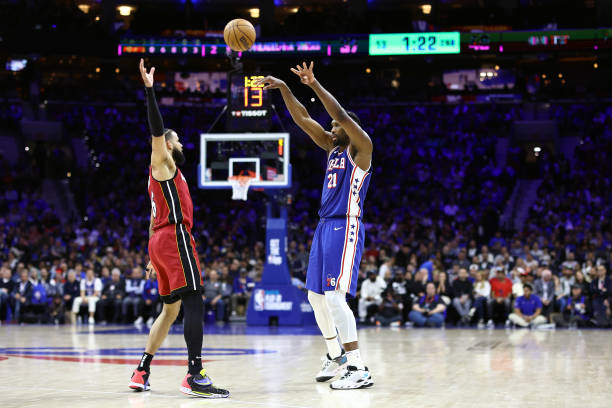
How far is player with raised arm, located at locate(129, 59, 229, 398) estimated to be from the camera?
5852 mm

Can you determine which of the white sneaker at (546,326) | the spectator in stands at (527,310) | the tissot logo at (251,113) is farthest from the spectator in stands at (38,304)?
the white sneaker at (546,326)

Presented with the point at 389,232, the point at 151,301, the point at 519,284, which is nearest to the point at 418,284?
the point at 519,284

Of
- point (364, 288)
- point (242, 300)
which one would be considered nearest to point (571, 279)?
point (364, 288)

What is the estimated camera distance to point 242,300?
18.8 metres

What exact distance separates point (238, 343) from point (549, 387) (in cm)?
604

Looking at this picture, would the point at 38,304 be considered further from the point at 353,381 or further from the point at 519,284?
the point at 353,381

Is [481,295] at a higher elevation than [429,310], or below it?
higher

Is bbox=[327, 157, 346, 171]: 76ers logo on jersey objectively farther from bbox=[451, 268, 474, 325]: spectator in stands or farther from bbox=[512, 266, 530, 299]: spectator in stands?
bbox=[512, 266, 530, 299]: spectator in stands

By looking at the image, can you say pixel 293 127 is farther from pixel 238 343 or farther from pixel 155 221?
pixel 155 221

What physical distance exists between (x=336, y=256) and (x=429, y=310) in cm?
1043

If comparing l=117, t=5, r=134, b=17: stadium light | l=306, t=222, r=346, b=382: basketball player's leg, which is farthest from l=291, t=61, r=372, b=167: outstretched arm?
l=117, t=5, r=134, b=17: stadium light

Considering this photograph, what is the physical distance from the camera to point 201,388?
5625 millimetres

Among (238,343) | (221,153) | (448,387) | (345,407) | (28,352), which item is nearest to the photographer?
(345,407)

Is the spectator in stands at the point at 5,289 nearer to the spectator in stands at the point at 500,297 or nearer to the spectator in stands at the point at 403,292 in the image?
the spectator in stands at the point at 403,292
